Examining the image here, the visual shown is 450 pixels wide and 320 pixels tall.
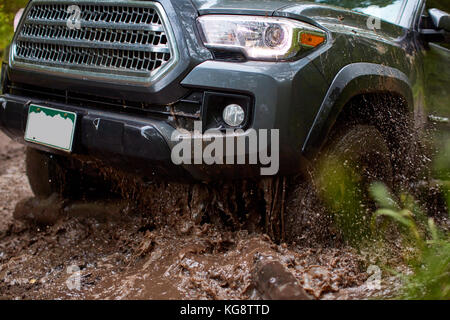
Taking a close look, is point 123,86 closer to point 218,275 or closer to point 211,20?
point 211,20

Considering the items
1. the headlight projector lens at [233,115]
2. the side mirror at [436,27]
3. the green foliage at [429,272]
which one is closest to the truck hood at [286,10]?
the headlight projector lens at [233,115]

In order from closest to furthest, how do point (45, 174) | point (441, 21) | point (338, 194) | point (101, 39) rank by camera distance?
point (101, 39), point (338, 194), point (441, 21), point (45, 174)

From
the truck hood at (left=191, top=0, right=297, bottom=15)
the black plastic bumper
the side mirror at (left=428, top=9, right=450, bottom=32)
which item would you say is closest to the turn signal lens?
the truck hood at (left=191, top=0, right=297, bottom=15)

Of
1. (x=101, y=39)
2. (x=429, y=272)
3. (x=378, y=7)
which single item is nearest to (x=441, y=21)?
(x=378, y=7)

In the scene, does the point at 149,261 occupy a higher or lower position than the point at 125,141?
lower

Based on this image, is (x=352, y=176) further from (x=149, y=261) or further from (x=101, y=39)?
(x=101, y=39)

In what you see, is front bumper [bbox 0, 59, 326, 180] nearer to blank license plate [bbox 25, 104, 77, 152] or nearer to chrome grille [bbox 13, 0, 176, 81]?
blank license plate [bbox 25, 104, 77, 152]

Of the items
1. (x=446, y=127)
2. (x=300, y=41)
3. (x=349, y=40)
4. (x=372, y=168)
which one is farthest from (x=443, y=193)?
(x=300, y=41)

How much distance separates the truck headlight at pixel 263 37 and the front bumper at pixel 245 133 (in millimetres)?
57

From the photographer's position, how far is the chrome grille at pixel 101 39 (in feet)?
7.55

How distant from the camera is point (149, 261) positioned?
2596 millimetres

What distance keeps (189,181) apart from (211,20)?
75cm

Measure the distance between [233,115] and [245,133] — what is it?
104mm

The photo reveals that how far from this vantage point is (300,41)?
2.21 metres
